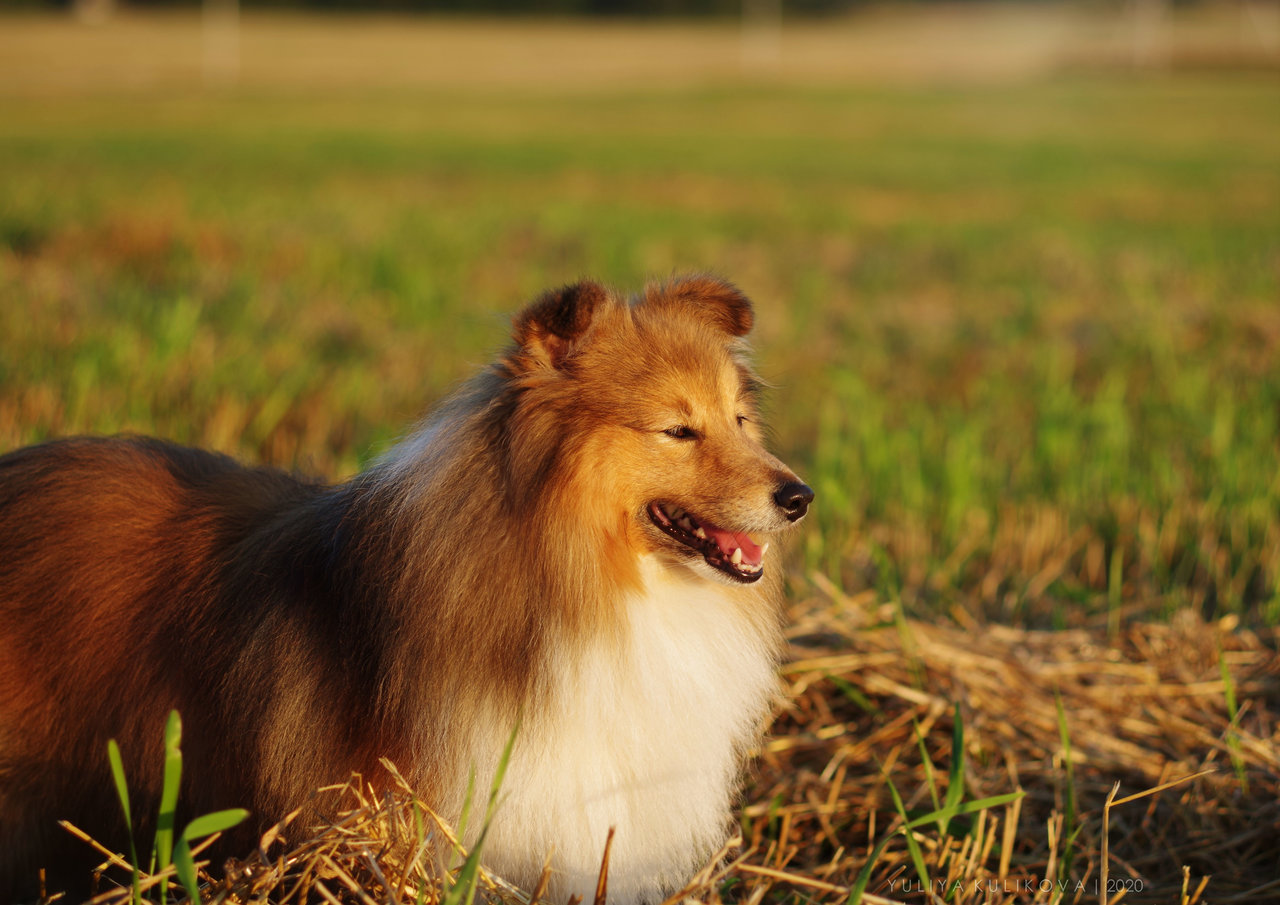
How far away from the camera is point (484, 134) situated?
30.7 m

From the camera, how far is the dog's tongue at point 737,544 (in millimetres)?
2742

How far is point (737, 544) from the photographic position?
2768mm

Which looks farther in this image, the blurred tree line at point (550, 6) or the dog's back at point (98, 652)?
the blurred tree line at point (550, 6)

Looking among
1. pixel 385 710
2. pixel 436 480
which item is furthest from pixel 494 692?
pixel 436 480

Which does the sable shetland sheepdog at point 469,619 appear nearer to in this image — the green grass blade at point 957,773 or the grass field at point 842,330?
the green grass blade at point 957,773

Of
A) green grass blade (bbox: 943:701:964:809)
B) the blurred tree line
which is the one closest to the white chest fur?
green grass blade (bbox: 943:701:964:809)

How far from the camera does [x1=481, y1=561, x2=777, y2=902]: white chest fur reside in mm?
2523

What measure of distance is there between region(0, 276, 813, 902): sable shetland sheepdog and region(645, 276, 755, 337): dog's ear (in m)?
0.11

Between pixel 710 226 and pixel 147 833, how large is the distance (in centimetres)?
1411

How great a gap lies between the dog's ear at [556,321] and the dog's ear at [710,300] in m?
0.34

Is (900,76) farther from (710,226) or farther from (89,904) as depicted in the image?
(89,904)

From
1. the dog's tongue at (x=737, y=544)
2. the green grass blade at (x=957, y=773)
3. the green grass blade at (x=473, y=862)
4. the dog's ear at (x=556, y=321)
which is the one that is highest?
the dog's ear at (x=556, y=321)

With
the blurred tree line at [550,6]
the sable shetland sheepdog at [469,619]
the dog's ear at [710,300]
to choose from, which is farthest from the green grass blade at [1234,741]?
Result: the blurred tree line at [550,6]

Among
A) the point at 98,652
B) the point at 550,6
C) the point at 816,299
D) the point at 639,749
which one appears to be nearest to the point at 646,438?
the point at 639,749
